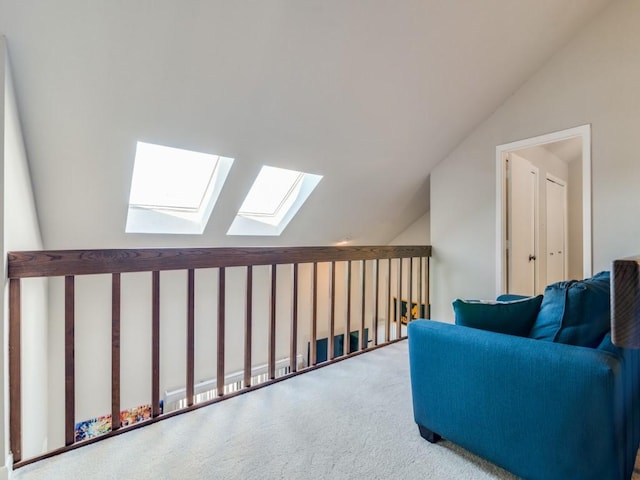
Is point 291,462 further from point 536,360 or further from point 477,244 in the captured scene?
point 477,244

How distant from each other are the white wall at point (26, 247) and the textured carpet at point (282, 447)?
0.72 m

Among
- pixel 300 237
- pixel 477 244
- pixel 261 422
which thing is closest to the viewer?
pixel 261 422

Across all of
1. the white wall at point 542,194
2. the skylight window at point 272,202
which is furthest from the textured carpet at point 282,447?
the white wall at point 542,194

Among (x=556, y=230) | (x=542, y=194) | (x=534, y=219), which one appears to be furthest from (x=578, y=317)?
(x=556, y=230)

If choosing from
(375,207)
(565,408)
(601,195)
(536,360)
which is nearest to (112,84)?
(536,360)

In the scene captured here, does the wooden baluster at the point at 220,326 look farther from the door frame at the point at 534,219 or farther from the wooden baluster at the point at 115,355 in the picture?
the door frame at the point at 534,219

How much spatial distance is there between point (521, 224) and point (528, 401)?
2.71 m

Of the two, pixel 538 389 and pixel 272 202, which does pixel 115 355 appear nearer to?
pixel 538 389

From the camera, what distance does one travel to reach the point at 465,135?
3.42 meters

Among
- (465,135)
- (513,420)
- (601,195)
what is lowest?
(513,420)

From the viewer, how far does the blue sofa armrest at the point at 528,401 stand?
1052 millimetres

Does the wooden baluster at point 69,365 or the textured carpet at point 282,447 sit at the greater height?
the wooden baluster at point 69,365

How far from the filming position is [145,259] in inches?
66.7

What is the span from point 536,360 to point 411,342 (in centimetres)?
54
